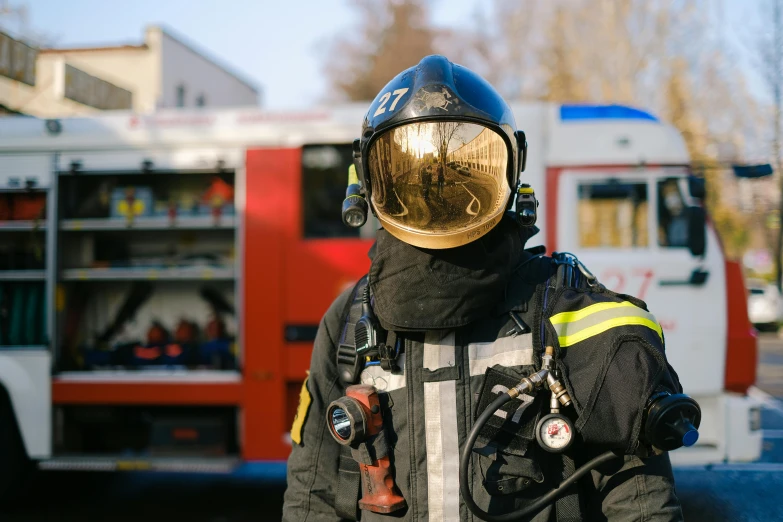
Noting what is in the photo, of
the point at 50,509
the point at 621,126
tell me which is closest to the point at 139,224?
the point at 50,509

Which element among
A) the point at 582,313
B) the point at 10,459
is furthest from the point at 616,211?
the point at 10,459

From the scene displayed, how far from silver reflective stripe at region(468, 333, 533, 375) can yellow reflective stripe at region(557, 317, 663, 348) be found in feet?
0.28

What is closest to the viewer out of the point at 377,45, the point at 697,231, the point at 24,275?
the point at 697,231

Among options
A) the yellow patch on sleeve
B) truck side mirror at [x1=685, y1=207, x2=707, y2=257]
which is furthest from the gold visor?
truck side mirror at [x1=685, y1=207, x2=707, y2=257]

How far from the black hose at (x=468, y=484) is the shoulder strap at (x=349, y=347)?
350mm

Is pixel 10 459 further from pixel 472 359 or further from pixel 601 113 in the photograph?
pixel 601 113

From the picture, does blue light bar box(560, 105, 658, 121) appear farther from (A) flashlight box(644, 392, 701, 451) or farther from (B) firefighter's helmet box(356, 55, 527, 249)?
(A) flashlight box(644, 392, 701, 451)

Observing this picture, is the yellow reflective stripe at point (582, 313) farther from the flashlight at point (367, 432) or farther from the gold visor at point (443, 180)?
the flashlight at point (367, 432)

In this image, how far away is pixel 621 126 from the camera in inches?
190

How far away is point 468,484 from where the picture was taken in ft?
4.72

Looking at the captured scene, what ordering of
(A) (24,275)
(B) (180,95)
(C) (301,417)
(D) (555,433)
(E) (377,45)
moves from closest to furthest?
(D) (555,433) → (C) (301,417) → (A) (24,275) → (B) (180,95) → (E) (377,45)

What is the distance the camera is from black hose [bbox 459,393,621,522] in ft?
4.59

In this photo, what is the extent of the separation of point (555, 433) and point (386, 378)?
1.34 feet

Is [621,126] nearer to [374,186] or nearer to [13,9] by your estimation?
[374,186]
